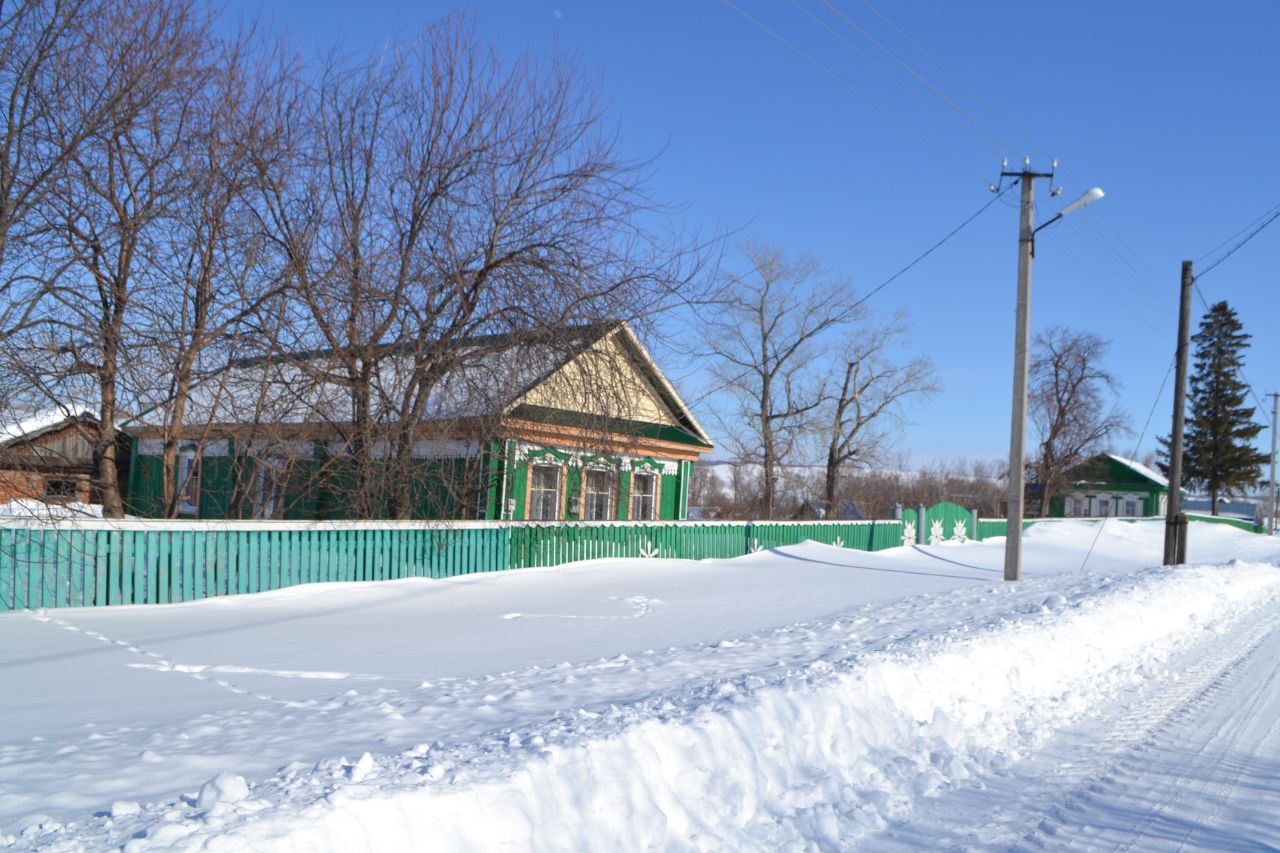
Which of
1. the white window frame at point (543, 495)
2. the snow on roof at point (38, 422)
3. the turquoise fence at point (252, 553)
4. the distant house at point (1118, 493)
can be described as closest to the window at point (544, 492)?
the white window frame at point (543, 495)

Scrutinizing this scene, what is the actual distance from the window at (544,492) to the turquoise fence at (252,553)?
3253mm

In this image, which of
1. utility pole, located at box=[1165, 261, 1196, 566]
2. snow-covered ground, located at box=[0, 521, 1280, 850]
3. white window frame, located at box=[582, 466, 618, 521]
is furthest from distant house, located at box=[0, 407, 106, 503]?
utility pole, located at box=[1165, 261, 1196, 566]

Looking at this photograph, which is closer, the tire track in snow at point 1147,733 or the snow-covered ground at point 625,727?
the snow-covered ground at point 625,727

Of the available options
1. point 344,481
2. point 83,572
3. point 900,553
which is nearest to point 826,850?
point 83,572

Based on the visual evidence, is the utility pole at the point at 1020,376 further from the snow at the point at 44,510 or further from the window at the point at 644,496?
the snow at the point at 44,510

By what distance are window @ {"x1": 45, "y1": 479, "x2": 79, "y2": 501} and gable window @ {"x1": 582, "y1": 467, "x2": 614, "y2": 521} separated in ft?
38.0

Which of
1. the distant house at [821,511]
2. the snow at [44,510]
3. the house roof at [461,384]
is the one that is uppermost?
the house roof at [461,384]

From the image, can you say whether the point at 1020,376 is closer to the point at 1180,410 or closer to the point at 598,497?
the point at 1180,410

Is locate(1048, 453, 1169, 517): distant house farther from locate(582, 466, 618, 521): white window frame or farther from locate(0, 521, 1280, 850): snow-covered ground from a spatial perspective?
locate(0, 521, 1280, 850): snow-covered ground

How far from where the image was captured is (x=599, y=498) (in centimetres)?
2239

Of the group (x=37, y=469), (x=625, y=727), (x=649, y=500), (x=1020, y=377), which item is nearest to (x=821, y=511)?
(x=649, y=500)

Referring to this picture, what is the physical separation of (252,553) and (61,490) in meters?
2.23

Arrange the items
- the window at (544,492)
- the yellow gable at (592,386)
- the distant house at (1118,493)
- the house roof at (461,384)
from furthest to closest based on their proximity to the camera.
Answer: the distant house at (1118,493), the window at (544,492), the yellow gable at (592,386), the house roof at (461,384)

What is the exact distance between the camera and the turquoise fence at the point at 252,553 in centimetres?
1017
